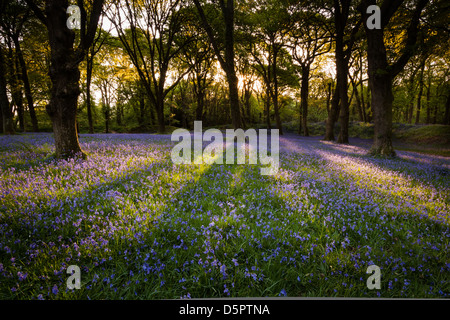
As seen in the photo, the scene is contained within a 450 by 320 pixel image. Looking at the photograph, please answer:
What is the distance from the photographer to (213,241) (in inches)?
106

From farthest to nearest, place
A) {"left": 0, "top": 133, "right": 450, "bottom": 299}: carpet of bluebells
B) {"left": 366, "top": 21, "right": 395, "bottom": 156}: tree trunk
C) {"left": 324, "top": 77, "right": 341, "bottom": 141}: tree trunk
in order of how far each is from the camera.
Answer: {"left": 324, "top": 77, "right": 341, "bottom": 141}: tree trunk → {"left": 366, "top": 21, "right": 395, "bottom": 156}: tree trunk → {"left": 0, "top": 133, "right": 450, "bottom": 299}: carpet of bluebells

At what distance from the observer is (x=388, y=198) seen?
4500 millimetres

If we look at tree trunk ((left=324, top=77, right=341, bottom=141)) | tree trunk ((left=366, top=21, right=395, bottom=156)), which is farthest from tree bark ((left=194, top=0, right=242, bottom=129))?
tree trunk ((left=324, top=77, right=341, bottom=141))

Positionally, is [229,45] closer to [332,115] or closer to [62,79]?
[62,79]

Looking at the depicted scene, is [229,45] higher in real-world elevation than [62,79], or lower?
higher

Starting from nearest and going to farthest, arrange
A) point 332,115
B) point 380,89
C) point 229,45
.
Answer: point 380,89 → point 229,45 → point 332,115

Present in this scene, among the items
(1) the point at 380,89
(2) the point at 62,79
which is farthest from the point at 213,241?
(1) the point at 380,89

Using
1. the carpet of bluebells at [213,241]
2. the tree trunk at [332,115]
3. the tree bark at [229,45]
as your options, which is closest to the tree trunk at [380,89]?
the carpet of bluebells at [213,241]

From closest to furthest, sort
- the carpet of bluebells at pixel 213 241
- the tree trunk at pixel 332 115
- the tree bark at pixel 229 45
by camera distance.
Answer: the carpet of bluebells at pixel 213 241 < the tree bark at pixel 229 45 < the tree trunk at pixel 332 115

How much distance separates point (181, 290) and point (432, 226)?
4499 millimetres

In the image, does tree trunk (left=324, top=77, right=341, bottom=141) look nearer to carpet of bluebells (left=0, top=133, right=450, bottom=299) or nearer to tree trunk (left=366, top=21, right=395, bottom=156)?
tree trunk (left=366, top=21, right=395, bottom=156)

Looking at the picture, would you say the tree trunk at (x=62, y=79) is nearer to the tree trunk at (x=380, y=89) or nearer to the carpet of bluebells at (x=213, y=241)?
the carpet of bluebells at (x=213, y=241)

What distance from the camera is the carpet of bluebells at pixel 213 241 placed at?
79.6 inches

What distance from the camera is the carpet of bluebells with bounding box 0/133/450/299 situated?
202cm
